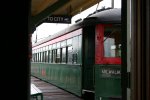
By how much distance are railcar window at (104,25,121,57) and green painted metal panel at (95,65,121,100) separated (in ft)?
2.67

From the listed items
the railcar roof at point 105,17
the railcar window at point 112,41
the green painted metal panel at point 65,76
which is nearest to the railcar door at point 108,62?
the railcar window at point 112,41

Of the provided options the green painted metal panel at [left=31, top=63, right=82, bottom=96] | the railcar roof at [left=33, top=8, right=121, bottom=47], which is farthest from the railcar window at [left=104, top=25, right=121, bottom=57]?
the green painted metal panel at [left=31, top=63, right=82, bottom=96]

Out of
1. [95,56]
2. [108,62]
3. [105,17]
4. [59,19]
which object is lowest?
[108,62]

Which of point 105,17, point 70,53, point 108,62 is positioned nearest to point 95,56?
point 108,62

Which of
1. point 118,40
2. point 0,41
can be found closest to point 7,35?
point 0,41

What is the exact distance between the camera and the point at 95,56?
1039 cm

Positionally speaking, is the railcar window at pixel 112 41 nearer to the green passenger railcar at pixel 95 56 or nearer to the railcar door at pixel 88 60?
the green passenger railcar at pixel 95 56

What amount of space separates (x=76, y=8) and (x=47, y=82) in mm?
6427

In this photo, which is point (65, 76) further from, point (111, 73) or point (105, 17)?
point (111, 73)

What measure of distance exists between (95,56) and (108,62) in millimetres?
593

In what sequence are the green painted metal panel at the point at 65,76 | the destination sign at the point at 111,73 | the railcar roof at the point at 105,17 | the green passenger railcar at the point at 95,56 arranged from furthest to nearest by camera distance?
the green painted metal panel at the point at 65,76, the railcar roof at the point at 105,17, the green passenger railcar at the point at 95,56, the destination sign at the point at 111,73

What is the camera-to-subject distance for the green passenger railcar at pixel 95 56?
931 cm

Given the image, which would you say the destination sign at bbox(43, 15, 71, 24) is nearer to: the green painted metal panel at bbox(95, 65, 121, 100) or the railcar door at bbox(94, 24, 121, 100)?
the railcar door at bbox(94, 24, 121, 100)

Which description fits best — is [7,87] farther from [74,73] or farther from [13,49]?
[74,73]
